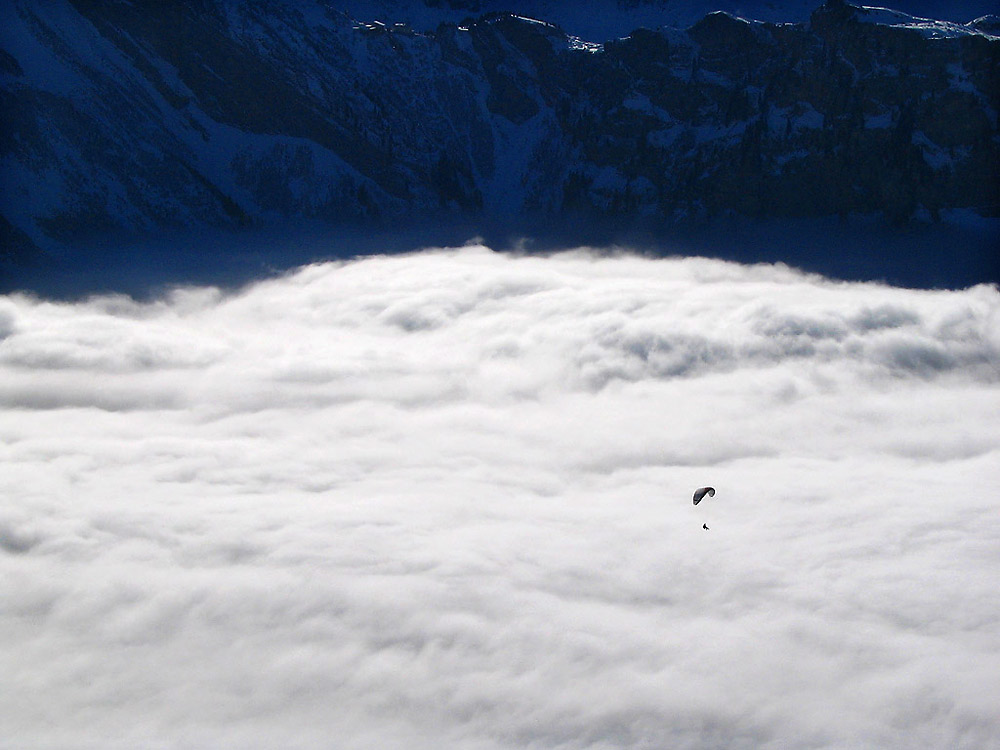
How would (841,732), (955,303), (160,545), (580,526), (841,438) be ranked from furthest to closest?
(955,303)
(841,438)
(580,526)
(160,545)
(841,732)

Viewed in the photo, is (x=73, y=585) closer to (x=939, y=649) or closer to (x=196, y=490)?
(x=196, y=490)

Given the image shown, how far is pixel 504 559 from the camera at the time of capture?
9294cm

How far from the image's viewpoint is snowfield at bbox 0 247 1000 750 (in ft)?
237

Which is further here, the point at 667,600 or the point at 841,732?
the point at 667,600

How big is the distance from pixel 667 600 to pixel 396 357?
106193 millimetres

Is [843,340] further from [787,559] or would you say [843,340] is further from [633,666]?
[633,666]

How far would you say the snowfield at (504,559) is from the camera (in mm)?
72188

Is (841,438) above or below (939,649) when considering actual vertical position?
above

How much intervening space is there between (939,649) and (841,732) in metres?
15.8

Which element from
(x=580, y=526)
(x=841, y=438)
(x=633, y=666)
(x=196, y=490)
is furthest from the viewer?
(x=841, y=438)

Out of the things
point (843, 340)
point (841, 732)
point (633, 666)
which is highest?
point (843, 340)

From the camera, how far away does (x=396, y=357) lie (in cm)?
18325

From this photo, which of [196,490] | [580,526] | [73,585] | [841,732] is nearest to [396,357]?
[196,490]

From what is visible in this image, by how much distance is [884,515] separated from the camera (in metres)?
105
